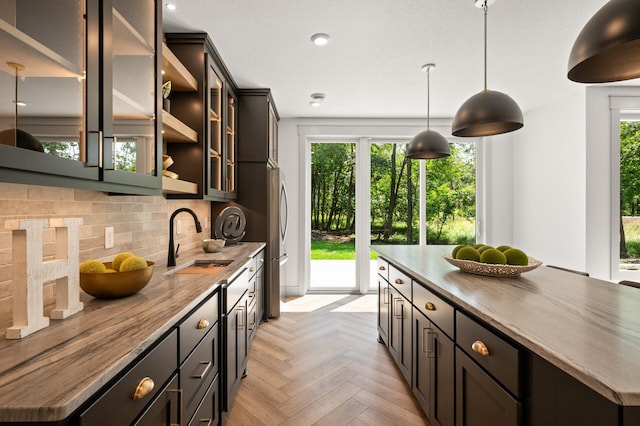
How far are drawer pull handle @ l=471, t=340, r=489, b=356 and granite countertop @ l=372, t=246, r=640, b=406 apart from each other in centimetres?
12

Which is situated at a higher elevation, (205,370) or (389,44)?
(389,44)

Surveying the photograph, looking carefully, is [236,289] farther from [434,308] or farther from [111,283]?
[434,308]

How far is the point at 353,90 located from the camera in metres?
3.82

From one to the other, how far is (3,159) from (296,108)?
3.96m

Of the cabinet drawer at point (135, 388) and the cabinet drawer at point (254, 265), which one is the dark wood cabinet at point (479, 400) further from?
the cabinet drawer at point (254, 265)

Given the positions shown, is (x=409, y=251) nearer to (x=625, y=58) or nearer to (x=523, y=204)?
(x=625, y=58)

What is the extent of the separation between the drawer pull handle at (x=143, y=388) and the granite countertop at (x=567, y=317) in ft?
3.54

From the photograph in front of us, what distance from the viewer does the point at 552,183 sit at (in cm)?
426

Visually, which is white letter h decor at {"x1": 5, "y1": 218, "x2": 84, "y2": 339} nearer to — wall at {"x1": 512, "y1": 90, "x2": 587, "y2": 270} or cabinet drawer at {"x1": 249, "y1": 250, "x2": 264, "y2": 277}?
cabinet drawer at {"x1": 249, "y1": 250, "x2": 264, "y2": 277}

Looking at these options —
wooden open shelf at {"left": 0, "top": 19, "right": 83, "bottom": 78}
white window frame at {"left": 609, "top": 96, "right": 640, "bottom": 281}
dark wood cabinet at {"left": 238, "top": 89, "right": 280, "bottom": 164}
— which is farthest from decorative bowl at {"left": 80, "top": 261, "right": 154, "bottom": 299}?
white window frame at {"left": 609, "top": 96, "right": 640, "bottom": 281}

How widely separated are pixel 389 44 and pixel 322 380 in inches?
107

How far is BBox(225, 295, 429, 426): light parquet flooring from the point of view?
2021 millimetres

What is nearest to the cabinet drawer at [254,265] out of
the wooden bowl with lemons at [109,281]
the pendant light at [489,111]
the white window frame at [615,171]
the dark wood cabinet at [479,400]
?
the wooden bowl with lemons at [109,281]

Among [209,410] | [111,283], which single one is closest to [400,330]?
[209,410]
